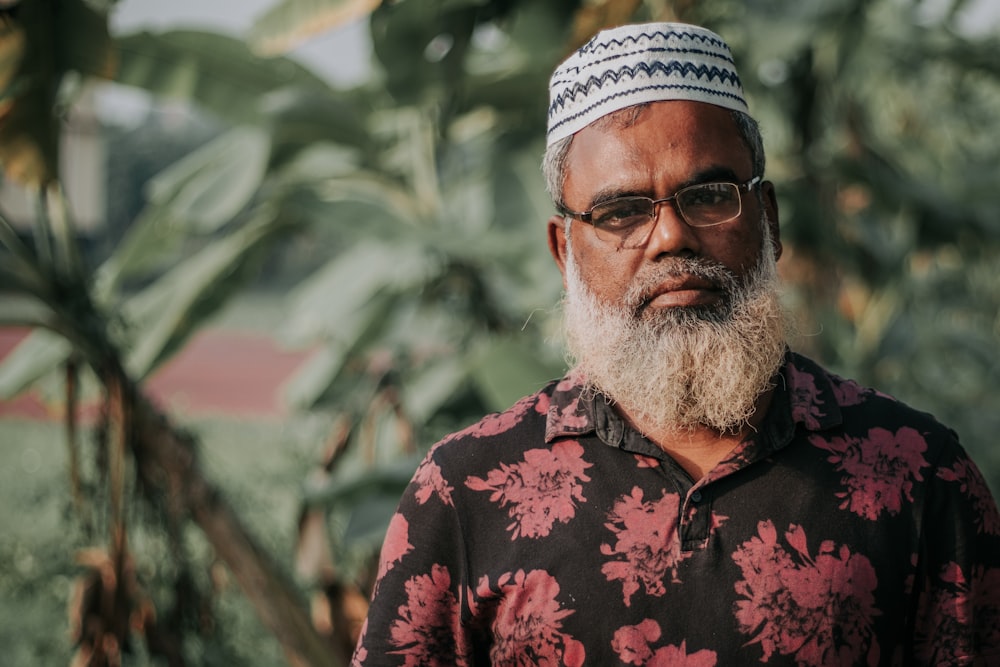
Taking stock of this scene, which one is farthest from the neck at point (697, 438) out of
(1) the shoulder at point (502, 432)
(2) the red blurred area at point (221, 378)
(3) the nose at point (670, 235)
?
(2) the red blurred area at point (221, 378)

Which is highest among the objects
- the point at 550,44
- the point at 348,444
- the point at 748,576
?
the point at 550,44

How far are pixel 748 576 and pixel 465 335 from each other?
7.85 ft

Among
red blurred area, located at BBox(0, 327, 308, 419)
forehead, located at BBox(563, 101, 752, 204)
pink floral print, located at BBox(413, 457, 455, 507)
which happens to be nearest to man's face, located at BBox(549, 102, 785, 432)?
forehead, located at BBox(563, 101, 752, 204)

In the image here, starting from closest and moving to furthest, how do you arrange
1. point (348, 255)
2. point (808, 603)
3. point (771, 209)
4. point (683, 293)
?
point (808, 603)
point (683, 293)
point (771, 209)
point (348, 255)

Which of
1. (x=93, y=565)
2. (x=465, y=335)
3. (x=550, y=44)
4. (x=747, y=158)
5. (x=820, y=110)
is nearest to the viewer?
(x=747, y=158)

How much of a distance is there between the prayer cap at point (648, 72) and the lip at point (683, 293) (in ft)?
0.75

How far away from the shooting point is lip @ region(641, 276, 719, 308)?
128 cm

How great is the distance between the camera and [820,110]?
378cm

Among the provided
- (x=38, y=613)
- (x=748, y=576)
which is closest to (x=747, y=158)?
(x=748, y=576)

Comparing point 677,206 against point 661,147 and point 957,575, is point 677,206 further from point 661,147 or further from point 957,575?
point 957,575

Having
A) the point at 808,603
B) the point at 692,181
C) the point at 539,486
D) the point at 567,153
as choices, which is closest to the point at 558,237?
the point at 567,153

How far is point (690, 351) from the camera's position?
131 cm

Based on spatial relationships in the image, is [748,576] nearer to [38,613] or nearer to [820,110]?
[820,110]

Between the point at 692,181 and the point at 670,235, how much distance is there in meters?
0.07
